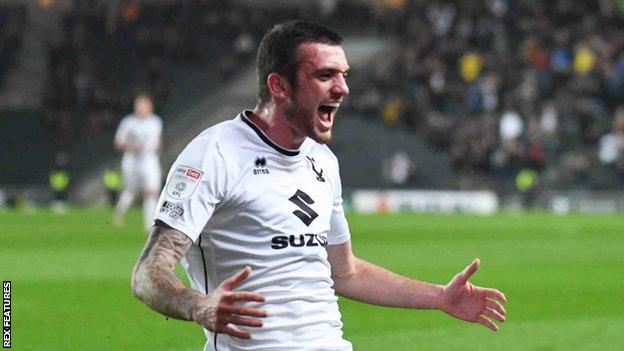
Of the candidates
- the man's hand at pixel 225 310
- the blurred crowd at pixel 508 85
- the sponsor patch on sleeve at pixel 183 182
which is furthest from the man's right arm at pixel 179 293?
the blurred crowd at pixel 508 85

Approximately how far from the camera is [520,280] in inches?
614

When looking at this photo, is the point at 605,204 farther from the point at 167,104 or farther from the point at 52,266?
the point at 52,266

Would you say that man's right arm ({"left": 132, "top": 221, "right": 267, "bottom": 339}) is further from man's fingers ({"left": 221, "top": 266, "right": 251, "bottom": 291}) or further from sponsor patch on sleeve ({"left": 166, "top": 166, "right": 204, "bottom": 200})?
sponsor patch on sleeve ({"left": 166, "top": 166, "right": 204, "bottom": 200})

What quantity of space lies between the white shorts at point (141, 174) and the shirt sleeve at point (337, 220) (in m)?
19.5

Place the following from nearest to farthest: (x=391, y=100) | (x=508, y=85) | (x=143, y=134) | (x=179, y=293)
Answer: (x=179, y=293) → (x=143, y=134) → (x=508, y=85) → (x=391, y=100)

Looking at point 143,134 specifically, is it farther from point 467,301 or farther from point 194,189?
point 194,189

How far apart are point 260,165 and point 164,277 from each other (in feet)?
2.61

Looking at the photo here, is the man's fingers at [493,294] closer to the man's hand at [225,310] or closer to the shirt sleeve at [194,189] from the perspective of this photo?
the shirt sleeve at [194,189]

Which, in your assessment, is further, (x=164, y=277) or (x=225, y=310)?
(x=164, y=277)

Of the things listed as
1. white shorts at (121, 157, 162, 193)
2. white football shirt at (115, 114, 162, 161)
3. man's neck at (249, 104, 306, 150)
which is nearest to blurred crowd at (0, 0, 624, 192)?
white shorts at (121, 157, 162, 193)

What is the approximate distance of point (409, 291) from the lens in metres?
5.92

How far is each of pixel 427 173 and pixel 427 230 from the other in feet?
37.1

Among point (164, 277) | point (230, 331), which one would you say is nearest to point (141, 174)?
point (164, 277)

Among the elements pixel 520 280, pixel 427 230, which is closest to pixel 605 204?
pixel 427 230
